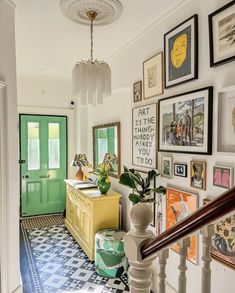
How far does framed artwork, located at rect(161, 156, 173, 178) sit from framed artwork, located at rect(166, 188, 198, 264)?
15 cm

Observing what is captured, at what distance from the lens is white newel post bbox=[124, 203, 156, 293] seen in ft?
3.69

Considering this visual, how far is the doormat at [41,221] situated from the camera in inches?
173

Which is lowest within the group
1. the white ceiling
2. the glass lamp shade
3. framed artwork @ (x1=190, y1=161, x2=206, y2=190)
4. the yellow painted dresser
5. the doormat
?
the doormat

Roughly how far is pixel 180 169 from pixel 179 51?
107 cm

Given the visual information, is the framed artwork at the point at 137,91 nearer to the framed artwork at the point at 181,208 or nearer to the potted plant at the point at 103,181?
the potted plant at the point at 103,181

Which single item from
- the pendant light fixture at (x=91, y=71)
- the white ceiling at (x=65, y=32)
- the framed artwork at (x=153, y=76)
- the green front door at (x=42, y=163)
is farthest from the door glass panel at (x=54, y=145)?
the pendant light fixture at (x=91, y=71)

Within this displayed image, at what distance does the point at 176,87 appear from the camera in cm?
→ 226

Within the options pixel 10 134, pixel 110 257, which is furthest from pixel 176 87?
pixel 110 257

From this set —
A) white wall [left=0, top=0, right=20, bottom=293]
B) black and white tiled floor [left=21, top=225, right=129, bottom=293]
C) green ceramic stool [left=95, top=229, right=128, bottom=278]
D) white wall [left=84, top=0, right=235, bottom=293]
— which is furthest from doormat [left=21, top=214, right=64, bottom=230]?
white wall [left=0, top=0, right=20, bottom=293]

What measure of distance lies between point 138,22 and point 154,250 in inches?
91.1

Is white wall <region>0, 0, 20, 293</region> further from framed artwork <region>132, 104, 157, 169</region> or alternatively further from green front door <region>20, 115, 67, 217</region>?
green front door <region>20, 115, 67, 217</region>

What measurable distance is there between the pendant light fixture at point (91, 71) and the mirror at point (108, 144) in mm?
1354

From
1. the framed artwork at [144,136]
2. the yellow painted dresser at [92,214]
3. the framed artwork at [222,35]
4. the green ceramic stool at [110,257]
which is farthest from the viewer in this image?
the yellow painted dresser at [92,214]

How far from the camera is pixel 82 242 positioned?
3.44 m
